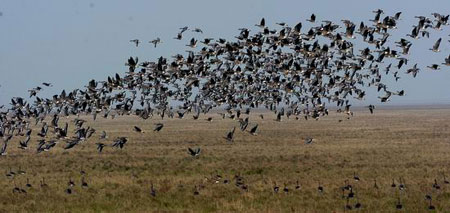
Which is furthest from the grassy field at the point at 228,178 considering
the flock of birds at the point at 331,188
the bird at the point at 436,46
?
the bird at the point at 436,46

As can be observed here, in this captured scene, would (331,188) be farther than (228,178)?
No

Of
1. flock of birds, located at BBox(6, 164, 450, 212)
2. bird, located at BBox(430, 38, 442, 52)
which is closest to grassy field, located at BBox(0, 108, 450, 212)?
flock of birds, located at BBox(6, 164, 450, 212)

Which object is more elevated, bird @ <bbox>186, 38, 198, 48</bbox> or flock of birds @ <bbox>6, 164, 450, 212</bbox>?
bird @ <bbox>186, 38, 198, 48</bbox>

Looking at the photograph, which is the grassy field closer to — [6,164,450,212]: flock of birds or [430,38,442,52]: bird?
[6,164,450,212]: flock of birds

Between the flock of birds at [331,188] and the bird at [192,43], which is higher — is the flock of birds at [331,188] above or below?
below

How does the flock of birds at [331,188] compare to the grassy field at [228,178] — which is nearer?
the flock of birds at [331,188]

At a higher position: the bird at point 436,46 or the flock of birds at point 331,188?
the bird at point 436,46

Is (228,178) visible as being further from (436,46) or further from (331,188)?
(436,46)

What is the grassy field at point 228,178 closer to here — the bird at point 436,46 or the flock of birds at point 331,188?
the flock of birds at point 331,188

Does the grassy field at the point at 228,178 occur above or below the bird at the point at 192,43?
below

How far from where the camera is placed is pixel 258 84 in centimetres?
2944

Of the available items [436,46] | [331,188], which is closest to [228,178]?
[331,188]

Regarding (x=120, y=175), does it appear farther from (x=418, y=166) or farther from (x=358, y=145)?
(x=358, y=145)

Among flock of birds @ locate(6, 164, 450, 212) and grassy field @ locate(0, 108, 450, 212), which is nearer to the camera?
flock of birds @ locate(6, 164, 450, 212)
